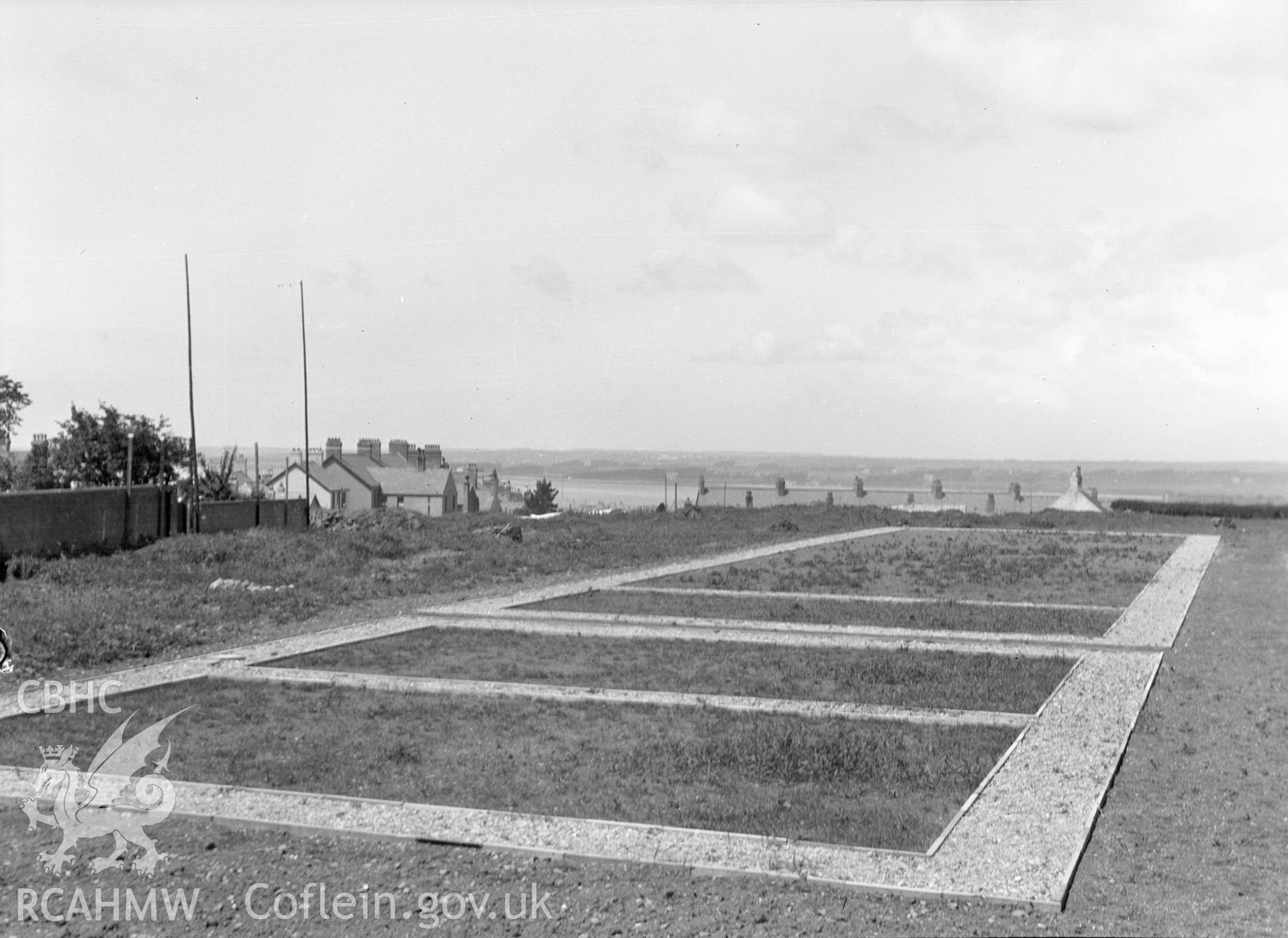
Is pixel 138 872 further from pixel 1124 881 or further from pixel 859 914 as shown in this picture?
pixel 1124 881

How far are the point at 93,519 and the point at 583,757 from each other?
51.4 feet

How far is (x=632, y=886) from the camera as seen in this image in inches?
214

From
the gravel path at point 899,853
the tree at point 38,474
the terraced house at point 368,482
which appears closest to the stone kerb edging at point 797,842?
the gravel path at point 899,853

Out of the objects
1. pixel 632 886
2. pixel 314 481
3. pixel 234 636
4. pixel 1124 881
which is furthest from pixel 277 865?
pixel 314 481

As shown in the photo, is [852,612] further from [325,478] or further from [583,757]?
[325,478]

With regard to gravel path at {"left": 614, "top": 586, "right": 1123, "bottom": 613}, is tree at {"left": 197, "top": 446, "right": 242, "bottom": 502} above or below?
above

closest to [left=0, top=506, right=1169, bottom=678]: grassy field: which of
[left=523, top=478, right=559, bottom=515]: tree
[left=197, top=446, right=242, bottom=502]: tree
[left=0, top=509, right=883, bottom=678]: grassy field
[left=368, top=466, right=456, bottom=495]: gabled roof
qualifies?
[left=0, top=509, right=883, bottom=678]: grassy field

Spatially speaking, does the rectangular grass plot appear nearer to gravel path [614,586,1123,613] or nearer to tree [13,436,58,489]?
gravel path [614,586,1123,613]

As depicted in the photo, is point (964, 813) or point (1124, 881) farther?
point (964, 813)

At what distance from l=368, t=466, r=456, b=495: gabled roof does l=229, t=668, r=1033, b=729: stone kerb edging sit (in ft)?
172

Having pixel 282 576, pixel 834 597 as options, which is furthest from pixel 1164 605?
pixel 282 576

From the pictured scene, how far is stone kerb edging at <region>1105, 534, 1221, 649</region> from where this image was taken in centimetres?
1381

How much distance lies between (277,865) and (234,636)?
8.24 m

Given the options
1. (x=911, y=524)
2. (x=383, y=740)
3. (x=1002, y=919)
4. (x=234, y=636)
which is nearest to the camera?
(x=1002, y=919)
